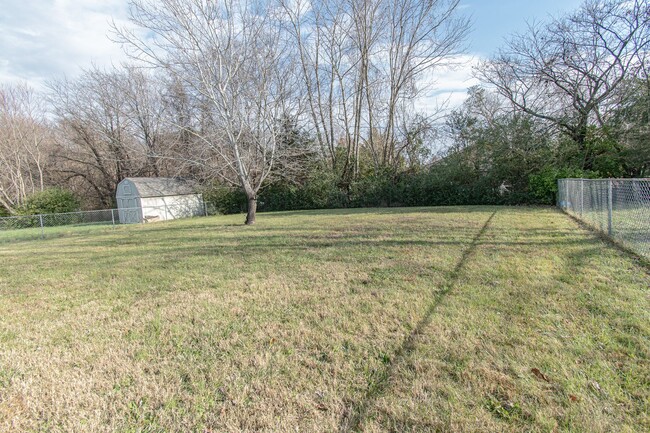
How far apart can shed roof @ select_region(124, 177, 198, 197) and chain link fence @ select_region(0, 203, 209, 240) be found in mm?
996

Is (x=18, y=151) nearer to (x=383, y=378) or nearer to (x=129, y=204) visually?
(x=129, y=204)

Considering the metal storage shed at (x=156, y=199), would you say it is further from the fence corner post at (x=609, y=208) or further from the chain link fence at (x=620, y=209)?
→ the fence corner post at (x=609, y=208)

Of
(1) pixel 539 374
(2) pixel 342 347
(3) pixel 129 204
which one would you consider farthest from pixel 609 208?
(3) pixel 129 204

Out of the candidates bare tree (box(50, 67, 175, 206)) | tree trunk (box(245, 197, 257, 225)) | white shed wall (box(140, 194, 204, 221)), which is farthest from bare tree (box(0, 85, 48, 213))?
tree trunk (box(245, 197, 257, 225))

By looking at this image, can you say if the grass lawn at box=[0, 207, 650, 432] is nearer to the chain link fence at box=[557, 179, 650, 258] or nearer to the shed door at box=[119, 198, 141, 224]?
the chain link fence at box=[557, 179, 650, 258]

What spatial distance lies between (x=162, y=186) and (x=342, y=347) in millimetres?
24024

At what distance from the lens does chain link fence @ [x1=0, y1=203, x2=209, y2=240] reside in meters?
15.4

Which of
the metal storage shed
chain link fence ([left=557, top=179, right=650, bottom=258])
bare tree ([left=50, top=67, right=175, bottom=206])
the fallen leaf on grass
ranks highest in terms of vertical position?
bare tree ([left=50, top=67, right=175, bottom=206])

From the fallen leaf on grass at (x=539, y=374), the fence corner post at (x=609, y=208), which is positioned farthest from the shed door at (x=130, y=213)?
the fallen leaf on grass at (x=539, y=374)

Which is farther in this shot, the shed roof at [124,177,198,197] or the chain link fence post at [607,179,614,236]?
the shed roof at [124,177,198,197]

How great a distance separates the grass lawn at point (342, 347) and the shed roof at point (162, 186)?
18362 mm

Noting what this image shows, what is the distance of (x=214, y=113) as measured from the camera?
12195 millimetres

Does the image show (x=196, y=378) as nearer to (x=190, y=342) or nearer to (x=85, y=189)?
(x=190, y=342)

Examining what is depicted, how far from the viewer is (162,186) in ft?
76.0
